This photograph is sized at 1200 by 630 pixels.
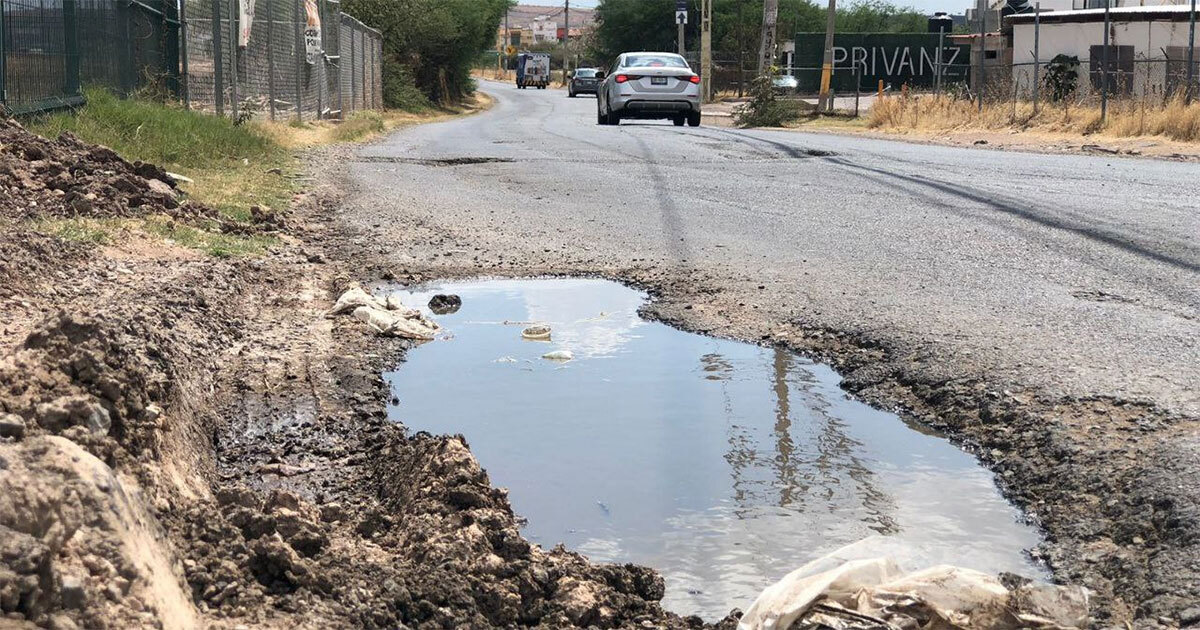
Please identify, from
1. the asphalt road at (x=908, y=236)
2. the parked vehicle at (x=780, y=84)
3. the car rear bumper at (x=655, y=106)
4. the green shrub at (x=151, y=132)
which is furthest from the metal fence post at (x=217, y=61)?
the parked vehicle at (x=780, y=84)

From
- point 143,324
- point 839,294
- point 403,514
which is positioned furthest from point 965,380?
point 143,324

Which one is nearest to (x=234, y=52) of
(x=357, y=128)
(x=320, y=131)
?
(x=320, y=131)

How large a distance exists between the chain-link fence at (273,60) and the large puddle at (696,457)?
42.0 feet

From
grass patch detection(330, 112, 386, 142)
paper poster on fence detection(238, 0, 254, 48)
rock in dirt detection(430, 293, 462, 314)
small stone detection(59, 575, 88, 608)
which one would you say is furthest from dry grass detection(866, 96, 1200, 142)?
small stone detection(59, 575, 88, 608)

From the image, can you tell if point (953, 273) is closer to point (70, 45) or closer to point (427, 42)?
point (70, 45)

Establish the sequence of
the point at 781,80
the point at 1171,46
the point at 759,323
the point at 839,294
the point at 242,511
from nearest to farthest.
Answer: the point at 242,511 → the point at 759,323 → the point at 839,294 → the point at 1171,46 → the point at 781,80

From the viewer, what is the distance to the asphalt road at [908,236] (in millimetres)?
5805

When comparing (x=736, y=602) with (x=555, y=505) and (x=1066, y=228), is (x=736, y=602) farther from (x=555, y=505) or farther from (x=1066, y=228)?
(x=1066, y=228)

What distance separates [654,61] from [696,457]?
22052 millimetres

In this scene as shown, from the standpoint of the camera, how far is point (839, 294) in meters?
7.16

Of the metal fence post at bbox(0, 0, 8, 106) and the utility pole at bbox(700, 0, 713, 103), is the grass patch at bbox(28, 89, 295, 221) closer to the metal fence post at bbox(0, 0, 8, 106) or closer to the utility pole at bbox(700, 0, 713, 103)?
the metal fence post at bbox(0, 0, 8, 106)

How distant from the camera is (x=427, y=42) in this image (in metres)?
54.5

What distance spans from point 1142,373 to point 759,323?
6.60ft

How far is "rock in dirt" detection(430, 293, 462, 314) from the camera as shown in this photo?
23.5 feet
